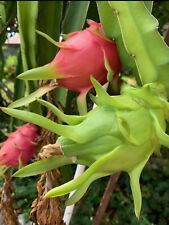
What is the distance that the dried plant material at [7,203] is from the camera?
0.86 m

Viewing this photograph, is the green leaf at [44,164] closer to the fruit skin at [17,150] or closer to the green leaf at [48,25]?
the fruit skin at [17,150]

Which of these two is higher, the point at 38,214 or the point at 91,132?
the point at 91,132

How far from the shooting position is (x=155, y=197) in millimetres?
1888

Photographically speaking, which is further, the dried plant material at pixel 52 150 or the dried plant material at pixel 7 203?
the dried plant material at pixel 7 203

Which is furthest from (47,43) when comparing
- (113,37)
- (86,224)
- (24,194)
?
(24,194)

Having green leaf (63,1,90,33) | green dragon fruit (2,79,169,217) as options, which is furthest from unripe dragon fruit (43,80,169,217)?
green leaf (63,1,90,33)

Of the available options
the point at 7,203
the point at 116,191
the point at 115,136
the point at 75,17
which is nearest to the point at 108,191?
the point at 7,203

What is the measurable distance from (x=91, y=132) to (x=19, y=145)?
0.89 feet

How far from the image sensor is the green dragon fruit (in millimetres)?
553

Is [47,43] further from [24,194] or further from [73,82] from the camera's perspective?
[24,194]

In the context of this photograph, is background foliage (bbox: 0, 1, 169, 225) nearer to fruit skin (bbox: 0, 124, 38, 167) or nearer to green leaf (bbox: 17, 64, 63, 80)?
fruit skin (bbox: 0, 124, 38, 167)

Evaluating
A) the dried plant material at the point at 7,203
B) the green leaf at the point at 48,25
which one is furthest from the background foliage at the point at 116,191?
the dried plant material at the point at 7,203

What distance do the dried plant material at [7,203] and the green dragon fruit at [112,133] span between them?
303mm

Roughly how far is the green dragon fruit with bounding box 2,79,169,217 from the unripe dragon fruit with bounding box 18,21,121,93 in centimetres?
5
